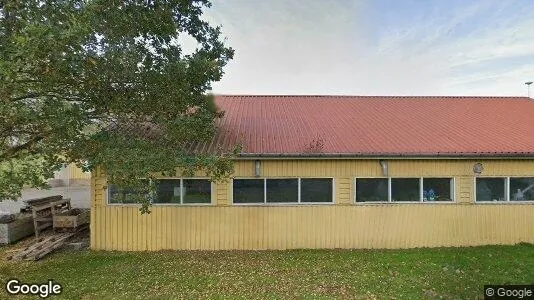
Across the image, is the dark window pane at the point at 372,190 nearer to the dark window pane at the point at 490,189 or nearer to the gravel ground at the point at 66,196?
the dark window pane at the point at 490,189

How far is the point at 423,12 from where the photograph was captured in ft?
50.7

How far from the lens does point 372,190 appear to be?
9.84 m

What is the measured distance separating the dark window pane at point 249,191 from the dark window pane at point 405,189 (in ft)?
12.6

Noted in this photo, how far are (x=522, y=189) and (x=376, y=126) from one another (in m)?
4.58

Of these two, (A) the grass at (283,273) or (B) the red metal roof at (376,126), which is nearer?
(A) the grass at (283,273)

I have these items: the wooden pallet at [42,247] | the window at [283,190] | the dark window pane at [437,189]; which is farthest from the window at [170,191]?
the dark window pane at [437,189]

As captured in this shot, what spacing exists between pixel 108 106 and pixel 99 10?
199 centimetres

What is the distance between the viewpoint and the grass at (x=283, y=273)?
658cm

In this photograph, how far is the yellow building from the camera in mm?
9508

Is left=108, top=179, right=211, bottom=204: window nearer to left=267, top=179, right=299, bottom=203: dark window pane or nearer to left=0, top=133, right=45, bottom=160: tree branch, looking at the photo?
left=267, top=179, right=299, bottom=203: dark window pane

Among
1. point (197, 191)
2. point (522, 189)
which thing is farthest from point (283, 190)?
point (522, 189)

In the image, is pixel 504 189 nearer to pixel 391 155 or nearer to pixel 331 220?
pixel 391 155

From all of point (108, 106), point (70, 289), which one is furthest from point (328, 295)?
point (108, 106)

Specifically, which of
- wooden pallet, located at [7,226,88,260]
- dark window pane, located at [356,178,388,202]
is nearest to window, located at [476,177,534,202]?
dark window pane, located at [356,178,388,202]
